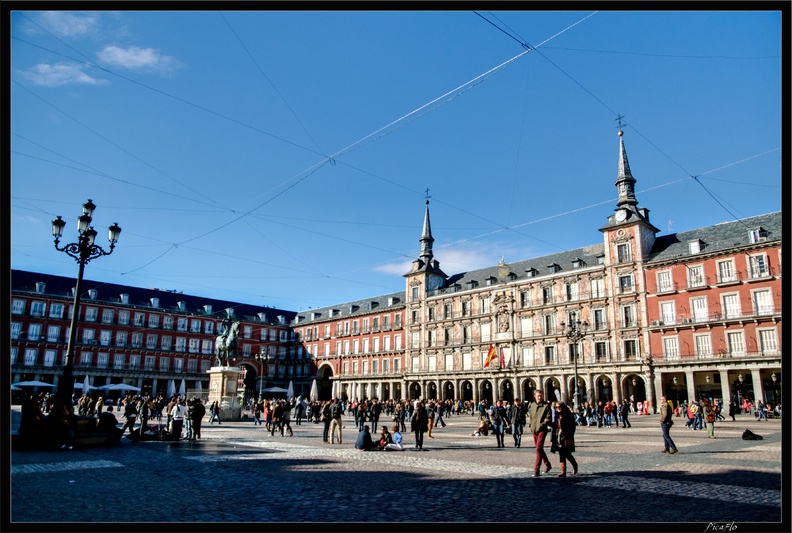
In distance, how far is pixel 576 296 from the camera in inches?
1821

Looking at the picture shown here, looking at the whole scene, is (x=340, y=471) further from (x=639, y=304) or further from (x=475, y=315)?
(x=475, y=315)

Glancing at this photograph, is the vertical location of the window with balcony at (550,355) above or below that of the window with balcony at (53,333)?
below

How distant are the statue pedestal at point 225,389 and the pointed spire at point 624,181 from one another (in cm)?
3471

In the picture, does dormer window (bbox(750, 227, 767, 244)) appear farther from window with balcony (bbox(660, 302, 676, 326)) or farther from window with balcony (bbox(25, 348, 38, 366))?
window with balcony (bbox(25, 348, 38, 366))

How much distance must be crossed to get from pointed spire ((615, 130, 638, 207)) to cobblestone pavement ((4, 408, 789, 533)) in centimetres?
3410

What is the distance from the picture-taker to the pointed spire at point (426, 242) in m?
60.5

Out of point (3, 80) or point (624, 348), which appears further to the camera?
point (624, 348)

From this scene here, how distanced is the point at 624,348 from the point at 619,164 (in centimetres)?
1655

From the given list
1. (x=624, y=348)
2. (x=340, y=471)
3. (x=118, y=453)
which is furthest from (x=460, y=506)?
(x=624, y=348)

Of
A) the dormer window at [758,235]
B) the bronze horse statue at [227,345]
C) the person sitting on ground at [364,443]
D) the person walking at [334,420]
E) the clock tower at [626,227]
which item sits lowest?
the person sitting on ground at [364,443]

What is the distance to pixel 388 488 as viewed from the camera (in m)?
8.05

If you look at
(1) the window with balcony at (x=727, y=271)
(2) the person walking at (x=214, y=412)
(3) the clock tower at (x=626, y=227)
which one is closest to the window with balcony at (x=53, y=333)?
(2) the person walking at (x=214, y=412)

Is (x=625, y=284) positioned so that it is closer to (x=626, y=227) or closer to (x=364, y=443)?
(x=626, y=227)

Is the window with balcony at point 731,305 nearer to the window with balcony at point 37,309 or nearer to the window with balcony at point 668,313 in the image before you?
the window with balcony at point 668,313
